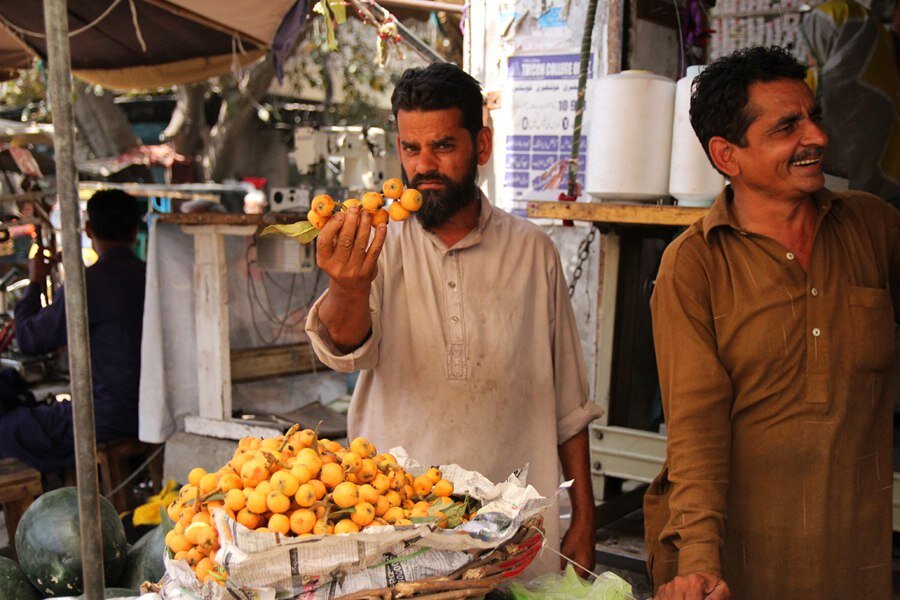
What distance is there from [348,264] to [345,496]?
53 centimetres

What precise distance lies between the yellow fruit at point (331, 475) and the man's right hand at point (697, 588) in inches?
30.0

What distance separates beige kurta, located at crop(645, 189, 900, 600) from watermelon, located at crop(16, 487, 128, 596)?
1482mm

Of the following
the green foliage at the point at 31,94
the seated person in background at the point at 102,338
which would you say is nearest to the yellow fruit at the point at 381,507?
the seated person in background at the point at 102,338

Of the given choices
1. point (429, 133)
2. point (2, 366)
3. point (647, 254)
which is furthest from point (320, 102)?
point (429, 133)

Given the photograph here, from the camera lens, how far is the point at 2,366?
571cm

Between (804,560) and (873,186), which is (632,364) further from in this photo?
(804,560)

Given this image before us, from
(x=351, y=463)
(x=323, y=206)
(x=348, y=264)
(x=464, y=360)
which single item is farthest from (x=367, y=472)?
(x=464, y=360)

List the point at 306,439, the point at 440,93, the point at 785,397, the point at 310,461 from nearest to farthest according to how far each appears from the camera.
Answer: the point at 310,461
the point at 306,439
the point at 785,397
the point at 440,93

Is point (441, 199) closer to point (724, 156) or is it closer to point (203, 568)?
point (724, 156)

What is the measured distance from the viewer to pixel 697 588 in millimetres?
1751

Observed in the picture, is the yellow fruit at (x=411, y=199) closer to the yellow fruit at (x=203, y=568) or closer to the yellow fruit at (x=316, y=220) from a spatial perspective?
the yellow fruit at (x=316, y=220)

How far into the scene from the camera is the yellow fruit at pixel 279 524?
1.41 meters

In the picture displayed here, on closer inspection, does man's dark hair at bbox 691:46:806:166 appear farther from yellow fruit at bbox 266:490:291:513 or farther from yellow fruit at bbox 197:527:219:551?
yellow fruit at bbox 197:527:219:551

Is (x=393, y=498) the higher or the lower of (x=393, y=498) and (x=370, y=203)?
the lower
